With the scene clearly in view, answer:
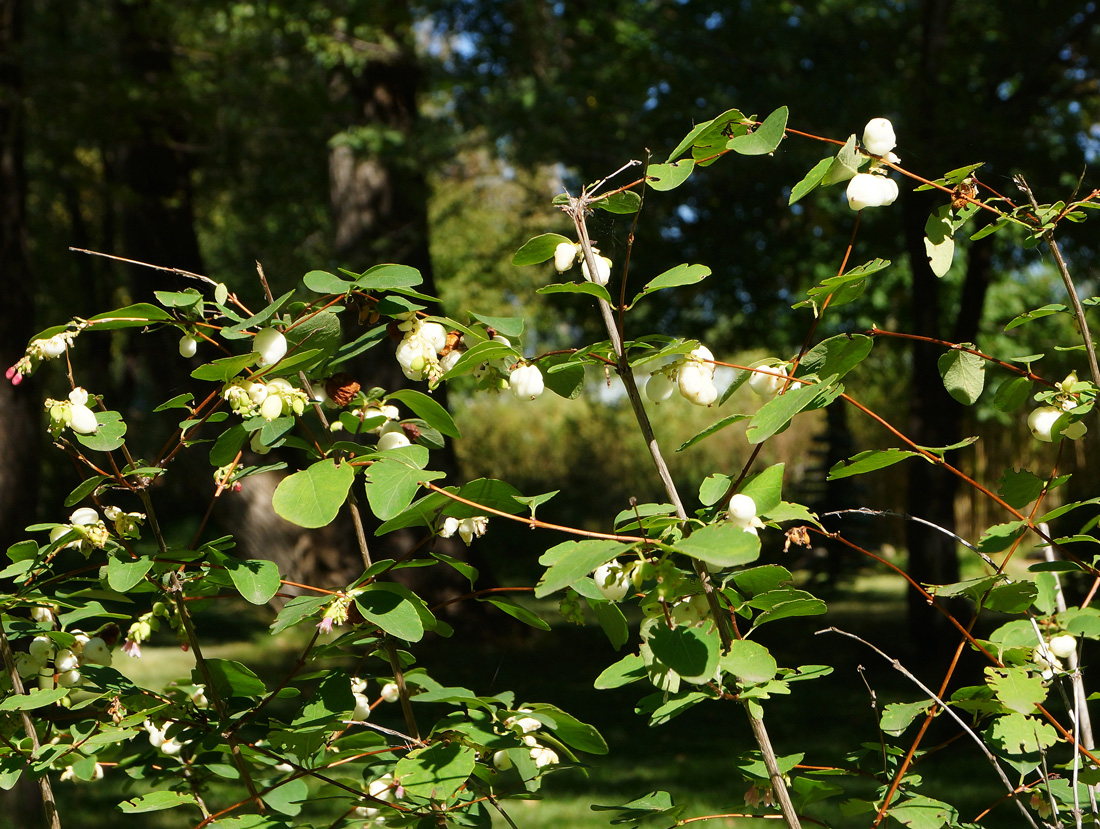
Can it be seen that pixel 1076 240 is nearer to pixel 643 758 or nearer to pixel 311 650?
pixel 643 758

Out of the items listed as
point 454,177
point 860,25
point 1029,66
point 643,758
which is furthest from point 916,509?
point 454,177

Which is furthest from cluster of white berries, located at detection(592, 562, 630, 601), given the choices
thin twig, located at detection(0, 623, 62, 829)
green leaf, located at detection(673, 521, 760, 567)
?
thin twig, located at detection(0, 623, 62, 829)

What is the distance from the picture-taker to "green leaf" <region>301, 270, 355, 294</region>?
106 centimetres

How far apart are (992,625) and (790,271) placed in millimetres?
3084

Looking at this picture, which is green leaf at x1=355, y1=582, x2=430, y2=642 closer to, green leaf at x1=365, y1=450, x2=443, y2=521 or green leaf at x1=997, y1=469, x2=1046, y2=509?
green leaf at x1=365, y1=450, x2=443, y2=521

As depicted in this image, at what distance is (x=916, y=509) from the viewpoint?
5395mm

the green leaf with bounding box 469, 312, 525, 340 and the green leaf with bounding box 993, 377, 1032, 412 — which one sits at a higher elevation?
the green leaf with bounding box 469, 312, 525, 340

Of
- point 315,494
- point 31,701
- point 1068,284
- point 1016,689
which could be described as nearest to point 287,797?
point 31,701

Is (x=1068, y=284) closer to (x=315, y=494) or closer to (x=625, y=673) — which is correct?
(x=625, y=673)

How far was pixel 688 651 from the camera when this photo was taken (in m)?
0.86

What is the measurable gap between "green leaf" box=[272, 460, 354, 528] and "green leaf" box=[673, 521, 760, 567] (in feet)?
1.17

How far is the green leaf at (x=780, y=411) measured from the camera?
3.01 ft

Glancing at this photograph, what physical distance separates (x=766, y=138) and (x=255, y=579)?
0.77 m

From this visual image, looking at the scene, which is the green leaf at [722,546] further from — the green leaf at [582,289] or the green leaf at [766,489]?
the green leaf at [582,289]
